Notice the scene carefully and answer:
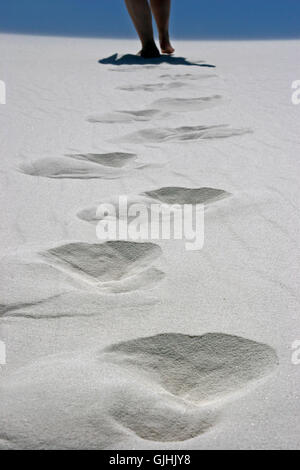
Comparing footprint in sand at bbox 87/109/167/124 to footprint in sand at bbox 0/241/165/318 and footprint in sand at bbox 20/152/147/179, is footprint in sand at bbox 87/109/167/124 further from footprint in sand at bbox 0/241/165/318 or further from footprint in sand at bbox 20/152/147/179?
footprint in sand at bbox 0/241/165/318

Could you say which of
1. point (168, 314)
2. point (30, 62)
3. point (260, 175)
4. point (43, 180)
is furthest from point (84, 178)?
point (30, 62)

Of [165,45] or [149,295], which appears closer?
[149,295]

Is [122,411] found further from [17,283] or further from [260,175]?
[260,175]

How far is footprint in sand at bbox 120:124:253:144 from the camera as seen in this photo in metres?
3.37

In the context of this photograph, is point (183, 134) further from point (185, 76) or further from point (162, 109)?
point (185, 76)

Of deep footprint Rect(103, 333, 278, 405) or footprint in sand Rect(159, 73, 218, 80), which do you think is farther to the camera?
footprint in sand Rect(159, 73, 218, 80)

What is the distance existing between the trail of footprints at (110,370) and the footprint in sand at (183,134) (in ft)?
5.09

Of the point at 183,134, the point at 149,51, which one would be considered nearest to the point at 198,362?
the point at 183,134

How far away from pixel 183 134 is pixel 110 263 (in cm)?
185

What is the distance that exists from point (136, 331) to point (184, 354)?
149 millimetres

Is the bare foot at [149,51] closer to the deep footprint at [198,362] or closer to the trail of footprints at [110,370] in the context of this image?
the trail of footprints at [110,370]

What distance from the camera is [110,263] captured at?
72.1 inches

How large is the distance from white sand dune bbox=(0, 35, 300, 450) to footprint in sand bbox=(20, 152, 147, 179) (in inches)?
0.4

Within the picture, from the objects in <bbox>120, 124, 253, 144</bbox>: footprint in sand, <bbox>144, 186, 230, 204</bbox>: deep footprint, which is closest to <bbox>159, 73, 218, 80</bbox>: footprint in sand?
<bbox>120, 124, 253, 144</bbox>: footprint in sand
